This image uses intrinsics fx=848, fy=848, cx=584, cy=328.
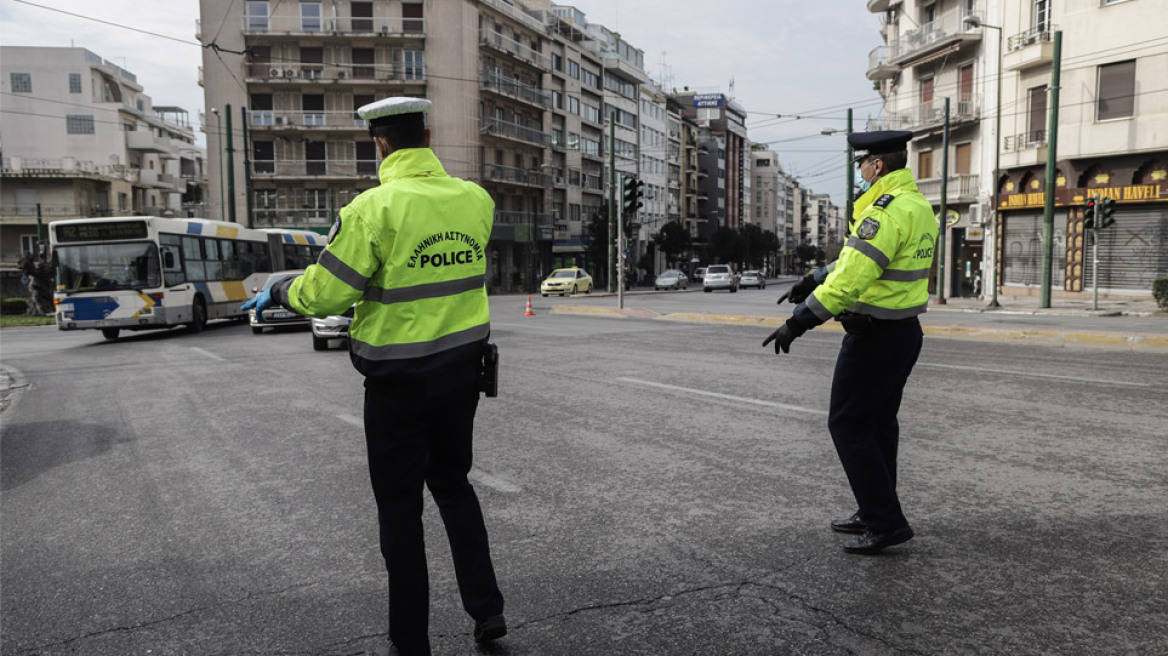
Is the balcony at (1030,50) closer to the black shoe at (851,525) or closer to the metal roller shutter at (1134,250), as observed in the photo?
the metal roller shutter at (1134,250)

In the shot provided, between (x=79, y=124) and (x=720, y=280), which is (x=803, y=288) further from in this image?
(x=79, y=124)

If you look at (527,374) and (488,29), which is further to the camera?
(488,29)

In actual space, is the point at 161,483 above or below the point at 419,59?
below

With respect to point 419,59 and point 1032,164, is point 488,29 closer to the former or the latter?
point 419,59

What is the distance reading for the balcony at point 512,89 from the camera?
53031mm

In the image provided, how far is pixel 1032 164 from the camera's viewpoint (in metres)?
30.9

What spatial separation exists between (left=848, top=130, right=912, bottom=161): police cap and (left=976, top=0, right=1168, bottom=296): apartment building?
2740 cm

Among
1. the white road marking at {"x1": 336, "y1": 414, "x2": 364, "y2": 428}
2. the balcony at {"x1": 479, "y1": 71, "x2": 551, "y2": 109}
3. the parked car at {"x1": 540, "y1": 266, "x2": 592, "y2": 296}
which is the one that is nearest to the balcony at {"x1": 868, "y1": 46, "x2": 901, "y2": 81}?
the parked car at {"x1": 540, "y1": 266, "x2": 592, "y2": 296}

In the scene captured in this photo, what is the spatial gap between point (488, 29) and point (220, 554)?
53.5m

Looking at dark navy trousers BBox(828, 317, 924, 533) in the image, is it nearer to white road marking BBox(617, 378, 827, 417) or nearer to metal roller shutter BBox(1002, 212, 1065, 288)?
white road marking BBox(617, 378, 827, 417)

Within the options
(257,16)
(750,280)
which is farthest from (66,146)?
(750,280)

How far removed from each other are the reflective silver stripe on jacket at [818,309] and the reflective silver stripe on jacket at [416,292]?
1576mm

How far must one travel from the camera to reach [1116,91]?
92.8ft

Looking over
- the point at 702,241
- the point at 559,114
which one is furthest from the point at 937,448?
the point at 702,241
